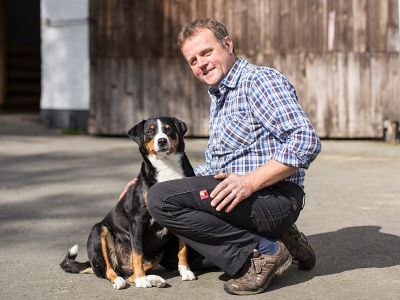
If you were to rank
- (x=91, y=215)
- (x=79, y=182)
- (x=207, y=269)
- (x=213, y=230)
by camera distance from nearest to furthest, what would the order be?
1. (x=213, y=230)
2. (x=207, y=269)
3. (x=91, y=215)
4. (x=79, y=182)

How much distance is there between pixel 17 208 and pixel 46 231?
1059 mm

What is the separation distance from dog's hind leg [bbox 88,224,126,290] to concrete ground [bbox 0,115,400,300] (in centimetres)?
8

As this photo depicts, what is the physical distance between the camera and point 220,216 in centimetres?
412

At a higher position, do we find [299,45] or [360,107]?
[299,45]

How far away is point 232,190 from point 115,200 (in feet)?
10.6

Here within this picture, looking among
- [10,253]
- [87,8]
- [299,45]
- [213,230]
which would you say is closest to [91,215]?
[10,253]

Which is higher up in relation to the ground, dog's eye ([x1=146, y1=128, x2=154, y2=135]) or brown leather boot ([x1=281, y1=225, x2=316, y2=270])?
dog's eye ([x1=146, y1=128, x2=154, y2=135])

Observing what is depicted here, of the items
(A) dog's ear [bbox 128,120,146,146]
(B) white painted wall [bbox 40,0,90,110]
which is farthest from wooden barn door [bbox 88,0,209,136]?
(A) dog's ear [bbox 128,120,146,146]

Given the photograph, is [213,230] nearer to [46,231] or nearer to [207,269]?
[207,269]

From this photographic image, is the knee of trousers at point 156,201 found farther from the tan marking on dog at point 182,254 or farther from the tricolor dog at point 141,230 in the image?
the tan marking on dog at point 182,254

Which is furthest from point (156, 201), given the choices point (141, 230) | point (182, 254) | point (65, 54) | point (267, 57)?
point (65, 54)

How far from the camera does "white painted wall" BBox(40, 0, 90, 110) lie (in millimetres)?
13016

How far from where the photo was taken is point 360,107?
11562 mm

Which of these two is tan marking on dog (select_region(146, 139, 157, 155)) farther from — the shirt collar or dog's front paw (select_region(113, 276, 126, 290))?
dog's front paw (select_region(113, 276, 126, 290))
